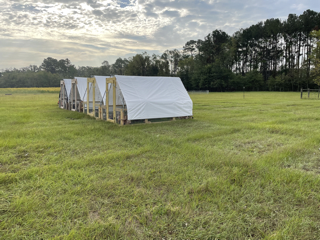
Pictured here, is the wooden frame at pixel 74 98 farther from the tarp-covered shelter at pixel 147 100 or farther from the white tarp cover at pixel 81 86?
the tarp-covered shelter at pixel 147 100

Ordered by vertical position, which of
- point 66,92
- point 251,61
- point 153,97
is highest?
point 251,61

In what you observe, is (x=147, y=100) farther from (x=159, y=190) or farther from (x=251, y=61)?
(x=251, y=61)

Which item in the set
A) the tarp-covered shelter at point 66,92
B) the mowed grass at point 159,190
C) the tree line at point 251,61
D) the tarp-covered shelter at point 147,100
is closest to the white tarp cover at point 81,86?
the tarp-covered shelter at point 66,92

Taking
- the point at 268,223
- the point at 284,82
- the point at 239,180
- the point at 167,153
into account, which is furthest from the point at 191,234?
the point at 284,82

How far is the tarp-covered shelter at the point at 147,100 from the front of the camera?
888cm

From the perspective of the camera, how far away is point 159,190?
329 cm

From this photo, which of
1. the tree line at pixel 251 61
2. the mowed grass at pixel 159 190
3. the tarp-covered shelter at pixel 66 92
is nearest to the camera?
the mowed grass at pixel 159 190

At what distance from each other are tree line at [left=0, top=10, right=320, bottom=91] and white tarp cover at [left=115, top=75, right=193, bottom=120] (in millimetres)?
45608

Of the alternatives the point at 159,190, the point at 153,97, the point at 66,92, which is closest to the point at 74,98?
the point at 66,92

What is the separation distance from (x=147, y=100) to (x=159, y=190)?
6188mm

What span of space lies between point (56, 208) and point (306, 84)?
180 feet

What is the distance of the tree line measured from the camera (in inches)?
1908

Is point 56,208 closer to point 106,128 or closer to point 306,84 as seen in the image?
point 106,128

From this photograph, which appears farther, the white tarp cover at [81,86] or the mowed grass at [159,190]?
the white tarp cover at [81,86]
